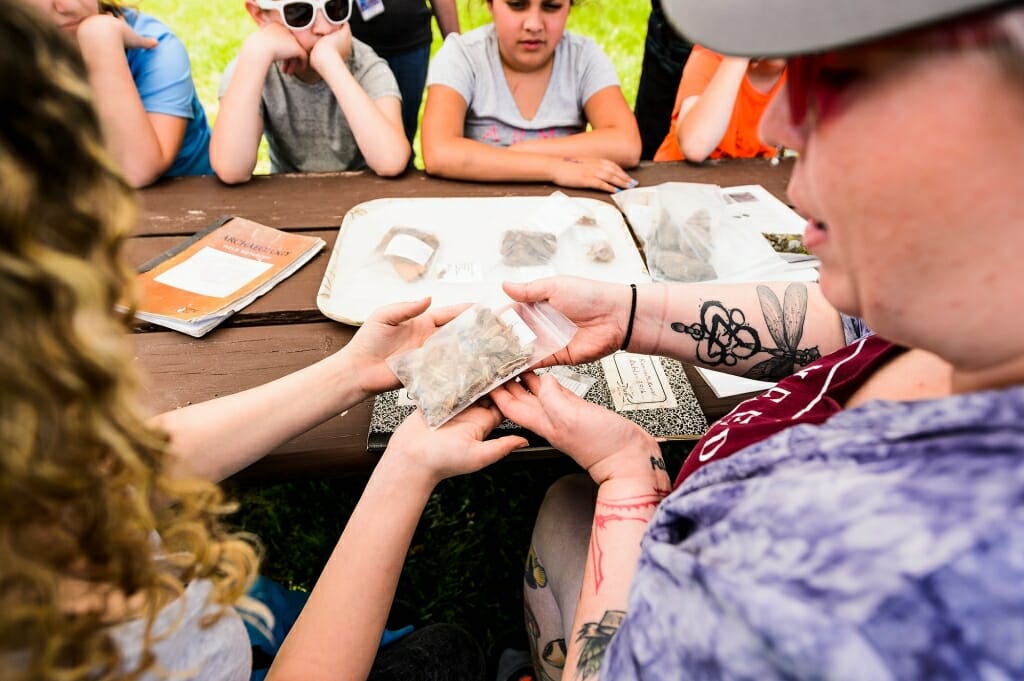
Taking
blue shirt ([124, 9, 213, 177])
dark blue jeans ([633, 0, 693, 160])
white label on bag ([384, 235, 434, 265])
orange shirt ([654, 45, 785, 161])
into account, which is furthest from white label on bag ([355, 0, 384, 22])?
white label on bag ([384, 235, 434, 265])

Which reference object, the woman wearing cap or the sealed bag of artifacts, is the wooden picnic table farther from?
the woman wearing cap

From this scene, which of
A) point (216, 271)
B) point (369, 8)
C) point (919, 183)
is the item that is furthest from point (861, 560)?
point (369, 8)

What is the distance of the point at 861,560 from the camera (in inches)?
21.5

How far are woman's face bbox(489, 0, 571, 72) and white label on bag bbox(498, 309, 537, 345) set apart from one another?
1.46 m

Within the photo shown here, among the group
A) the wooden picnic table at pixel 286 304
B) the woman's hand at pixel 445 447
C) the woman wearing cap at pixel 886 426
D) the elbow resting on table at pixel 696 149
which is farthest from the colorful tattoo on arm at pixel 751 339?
the elbow resting on table at pixel 696 149

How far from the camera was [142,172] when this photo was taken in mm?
1868

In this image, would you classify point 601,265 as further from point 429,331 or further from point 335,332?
point 335,332

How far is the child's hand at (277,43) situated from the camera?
81.7 inches

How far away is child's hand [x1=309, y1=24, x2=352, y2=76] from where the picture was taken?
2146 millimetres

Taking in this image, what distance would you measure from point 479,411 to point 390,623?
71 centimetres

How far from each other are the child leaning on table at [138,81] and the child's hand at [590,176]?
1.36 metres

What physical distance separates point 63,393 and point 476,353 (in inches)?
32.9

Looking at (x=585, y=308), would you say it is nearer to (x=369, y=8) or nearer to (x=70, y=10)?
(x=70, y=10)

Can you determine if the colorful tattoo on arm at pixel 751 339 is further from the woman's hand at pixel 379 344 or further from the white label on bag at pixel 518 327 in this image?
the woman's hand at pixel 379 344
